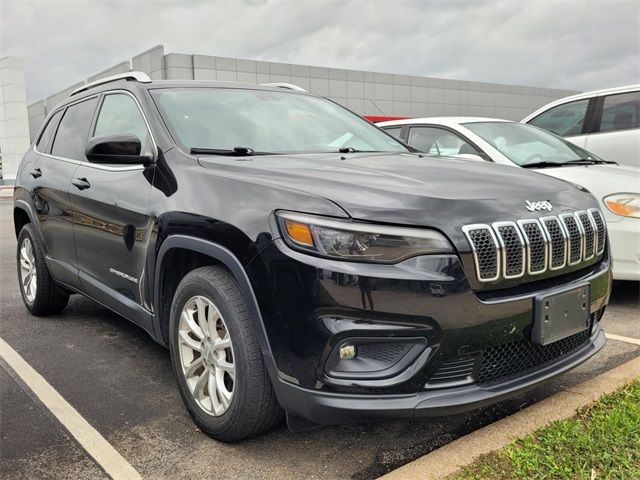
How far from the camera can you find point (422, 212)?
2273 mm

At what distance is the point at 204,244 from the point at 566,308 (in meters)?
1.56

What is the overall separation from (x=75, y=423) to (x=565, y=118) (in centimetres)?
665

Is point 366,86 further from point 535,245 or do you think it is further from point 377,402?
point 377,402

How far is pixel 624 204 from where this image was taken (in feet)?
15.0

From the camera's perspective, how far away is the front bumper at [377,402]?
86.5 inches

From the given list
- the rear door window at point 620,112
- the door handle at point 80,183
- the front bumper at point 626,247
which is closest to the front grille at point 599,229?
the front bumper at point 626,247

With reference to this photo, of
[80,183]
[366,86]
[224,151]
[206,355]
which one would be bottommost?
[206,355]

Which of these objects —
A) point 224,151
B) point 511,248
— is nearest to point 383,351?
point 511,248

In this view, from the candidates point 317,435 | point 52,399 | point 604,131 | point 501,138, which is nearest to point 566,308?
point 317,435

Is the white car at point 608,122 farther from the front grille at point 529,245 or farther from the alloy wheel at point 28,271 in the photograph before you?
the alloy wheel at point 28,271

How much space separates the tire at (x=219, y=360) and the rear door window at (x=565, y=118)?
6.12 meters

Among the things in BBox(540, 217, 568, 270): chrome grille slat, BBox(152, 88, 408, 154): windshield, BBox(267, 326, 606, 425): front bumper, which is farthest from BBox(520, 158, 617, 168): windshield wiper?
BBox(267, 326, 606, 425): front bumper

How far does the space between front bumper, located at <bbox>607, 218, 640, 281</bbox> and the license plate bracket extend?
2195mm

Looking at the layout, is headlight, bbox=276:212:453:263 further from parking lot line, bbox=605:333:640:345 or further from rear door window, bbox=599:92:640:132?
rear door window, bbox=599:92:640:132
